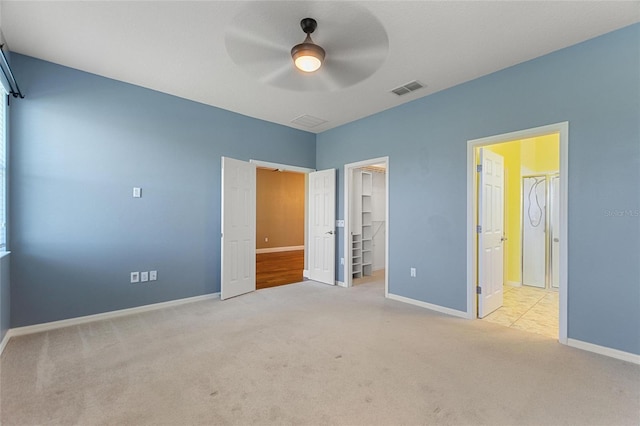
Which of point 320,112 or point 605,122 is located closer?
point 605,122

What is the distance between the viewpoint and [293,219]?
10.2 meters

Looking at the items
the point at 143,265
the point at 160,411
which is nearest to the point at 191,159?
the point at 143,265

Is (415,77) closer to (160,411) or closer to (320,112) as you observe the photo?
(320,112)

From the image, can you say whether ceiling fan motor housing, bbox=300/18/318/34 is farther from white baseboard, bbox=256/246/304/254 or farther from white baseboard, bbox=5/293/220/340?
white baseboard, bbox=256/246/304/254

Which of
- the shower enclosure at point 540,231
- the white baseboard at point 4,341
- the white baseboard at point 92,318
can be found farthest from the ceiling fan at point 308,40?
the shower enclosure at point 540,231

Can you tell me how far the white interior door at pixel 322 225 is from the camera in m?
5.18

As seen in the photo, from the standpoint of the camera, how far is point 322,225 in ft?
17.7

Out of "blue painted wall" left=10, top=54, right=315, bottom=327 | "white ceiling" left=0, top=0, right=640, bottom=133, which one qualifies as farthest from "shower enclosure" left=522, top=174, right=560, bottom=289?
"blue painted wall" left=10, top=54, right=315, bottom=327

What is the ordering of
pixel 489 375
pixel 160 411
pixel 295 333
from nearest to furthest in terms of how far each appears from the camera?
pixel 160 411 → pixel 489 375 → pixel 295 333

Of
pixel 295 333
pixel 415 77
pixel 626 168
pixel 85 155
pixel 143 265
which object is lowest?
pixel 295 333

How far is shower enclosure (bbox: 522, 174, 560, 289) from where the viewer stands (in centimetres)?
463

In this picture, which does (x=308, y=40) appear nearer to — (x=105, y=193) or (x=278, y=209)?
(x=105, y=193)

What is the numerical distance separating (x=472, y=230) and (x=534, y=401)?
190 cm

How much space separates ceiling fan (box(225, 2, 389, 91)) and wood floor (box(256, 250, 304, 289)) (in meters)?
3.58
